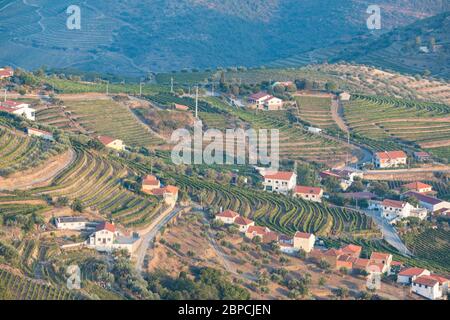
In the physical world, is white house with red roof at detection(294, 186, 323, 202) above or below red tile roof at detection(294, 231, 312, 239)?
below

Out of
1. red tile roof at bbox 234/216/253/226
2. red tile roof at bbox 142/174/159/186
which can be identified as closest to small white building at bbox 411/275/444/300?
red tile roof at bbox 234/216/253/226

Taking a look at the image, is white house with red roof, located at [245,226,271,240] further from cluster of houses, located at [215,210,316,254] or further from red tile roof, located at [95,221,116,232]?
red tile roof, located at [95,221,116,232]

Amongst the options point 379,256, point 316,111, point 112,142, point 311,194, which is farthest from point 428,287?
point 316,111

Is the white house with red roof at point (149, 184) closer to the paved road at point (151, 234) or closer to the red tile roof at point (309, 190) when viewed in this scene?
the paved road at point (151, 234)

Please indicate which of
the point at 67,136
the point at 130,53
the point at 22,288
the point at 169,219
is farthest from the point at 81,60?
the point at 22,288

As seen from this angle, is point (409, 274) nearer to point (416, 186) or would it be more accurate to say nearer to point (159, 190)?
point (159, 190)

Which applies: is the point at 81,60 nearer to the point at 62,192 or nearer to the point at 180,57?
the point at 180,57
